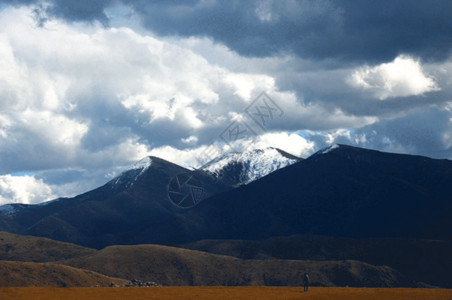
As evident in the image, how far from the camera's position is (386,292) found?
295 ft

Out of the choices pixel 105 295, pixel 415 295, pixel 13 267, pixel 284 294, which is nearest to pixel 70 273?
pixel 13 267

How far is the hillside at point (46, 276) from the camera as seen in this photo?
554 feet

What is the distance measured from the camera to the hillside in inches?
6644

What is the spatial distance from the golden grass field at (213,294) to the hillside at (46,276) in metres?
78.4

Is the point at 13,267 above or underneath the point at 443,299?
above

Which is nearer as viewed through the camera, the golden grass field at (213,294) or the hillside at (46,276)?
the golden grass field at (213,294)

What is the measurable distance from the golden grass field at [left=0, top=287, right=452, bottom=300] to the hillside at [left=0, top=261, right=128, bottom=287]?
257 feet

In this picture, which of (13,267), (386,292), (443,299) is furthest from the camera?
(13,267)

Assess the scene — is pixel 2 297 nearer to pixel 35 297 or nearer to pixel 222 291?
pixel 35 297

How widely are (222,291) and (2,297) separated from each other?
3131 cm

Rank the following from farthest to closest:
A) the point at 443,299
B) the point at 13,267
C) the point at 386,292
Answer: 1. the point at 13,267
2. the point at 386,292
3. the point at 443,299

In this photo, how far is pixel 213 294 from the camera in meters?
86.4

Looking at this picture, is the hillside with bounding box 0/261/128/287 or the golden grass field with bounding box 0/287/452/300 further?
the hillside with bounding box 0/261/128/287

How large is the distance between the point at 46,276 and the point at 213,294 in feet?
338
